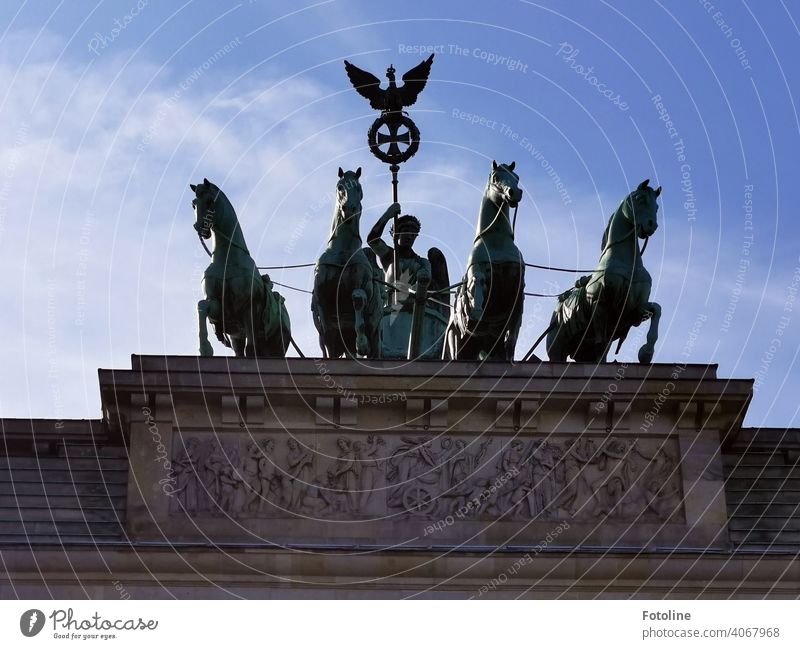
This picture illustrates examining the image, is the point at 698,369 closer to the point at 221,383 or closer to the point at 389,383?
the point at 389,383

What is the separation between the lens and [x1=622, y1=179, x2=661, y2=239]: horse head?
92.6 feet

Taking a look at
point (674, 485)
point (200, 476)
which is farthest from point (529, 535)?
point (200, 476)

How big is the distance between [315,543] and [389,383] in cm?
213

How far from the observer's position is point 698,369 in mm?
27438

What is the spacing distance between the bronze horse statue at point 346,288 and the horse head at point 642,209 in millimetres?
3256

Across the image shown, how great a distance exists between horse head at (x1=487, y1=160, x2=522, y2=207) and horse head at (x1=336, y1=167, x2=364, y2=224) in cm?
163

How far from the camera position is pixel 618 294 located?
92.2 feet
